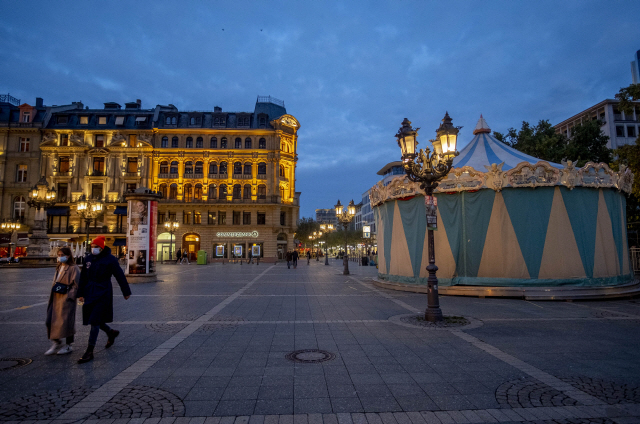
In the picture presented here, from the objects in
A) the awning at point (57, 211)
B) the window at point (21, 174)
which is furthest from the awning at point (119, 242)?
the window at point (21, 174)

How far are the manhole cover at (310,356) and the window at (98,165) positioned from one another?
4902cm

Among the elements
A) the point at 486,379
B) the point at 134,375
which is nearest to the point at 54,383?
the point at 134,375

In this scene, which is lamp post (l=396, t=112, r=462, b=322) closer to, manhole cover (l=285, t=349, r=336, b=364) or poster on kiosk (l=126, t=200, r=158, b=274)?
manhole cover (l=285, t=349, r=336, b=364)

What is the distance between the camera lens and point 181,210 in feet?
152

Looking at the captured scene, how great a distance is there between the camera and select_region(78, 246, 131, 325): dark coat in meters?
5.71

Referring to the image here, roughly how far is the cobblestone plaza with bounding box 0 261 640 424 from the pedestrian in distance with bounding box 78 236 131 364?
57 cm

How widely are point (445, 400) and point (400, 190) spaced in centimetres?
1169

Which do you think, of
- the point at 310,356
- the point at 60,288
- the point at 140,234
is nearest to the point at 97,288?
the point at 60,288

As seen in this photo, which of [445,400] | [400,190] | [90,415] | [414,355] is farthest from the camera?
[400,190]

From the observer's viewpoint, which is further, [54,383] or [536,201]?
[536,201]

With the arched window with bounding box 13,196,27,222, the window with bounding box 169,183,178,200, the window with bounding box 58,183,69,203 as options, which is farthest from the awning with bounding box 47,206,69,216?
the window with bounding box 169,183,178,200

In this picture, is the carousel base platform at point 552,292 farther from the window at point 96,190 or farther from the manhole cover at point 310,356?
the window at point 96,190

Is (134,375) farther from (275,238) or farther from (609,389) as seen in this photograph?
(275,238)

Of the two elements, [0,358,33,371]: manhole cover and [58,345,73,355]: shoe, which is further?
[58,345,73,355]: shoe
